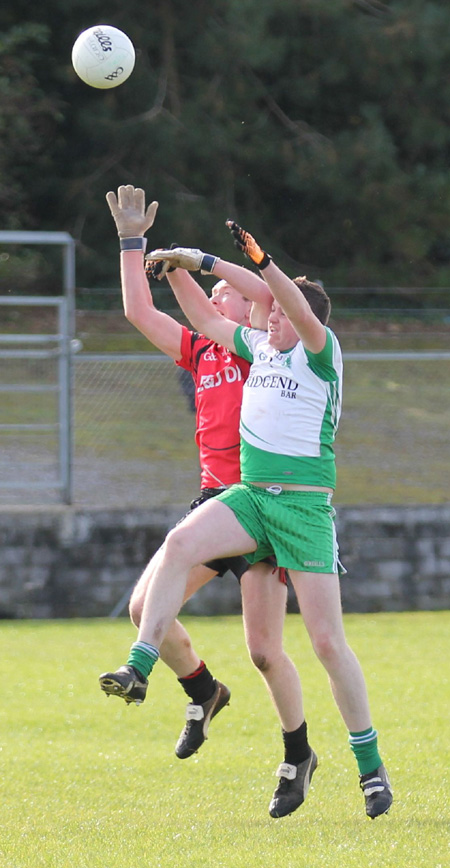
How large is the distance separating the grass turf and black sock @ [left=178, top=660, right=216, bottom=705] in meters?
0.40

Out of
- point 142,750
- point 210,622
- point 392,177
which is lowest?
point 210,622

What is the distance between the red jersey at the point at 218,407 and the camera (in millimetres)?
5508

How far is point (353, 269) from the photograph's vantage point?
24828mm

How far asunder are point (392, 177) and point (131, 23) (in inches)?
222

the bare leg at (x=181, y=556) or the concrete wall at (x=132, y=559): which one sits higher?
the bare leg at (x=181, y=556)

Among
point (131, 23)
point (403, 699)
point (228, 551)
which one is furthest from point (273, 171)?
point (228, 551)

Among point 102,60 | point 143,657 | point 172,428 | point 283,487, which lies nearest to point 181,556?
point 143,657

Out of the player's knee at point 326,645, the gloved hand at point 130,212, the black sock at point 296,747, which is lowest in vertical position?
the black sock at point 296,747

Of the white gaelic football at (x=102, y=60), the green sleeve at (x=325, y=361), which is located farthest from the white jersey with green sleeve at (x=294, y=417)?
the white gaelic football at (x=102, y=60)

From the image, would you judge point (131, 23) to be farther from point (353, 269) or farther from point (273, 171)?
point (353, 269)

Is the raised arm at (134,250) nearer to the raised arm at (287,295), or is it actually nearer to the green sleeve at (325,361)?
the raised arm at (287,295)

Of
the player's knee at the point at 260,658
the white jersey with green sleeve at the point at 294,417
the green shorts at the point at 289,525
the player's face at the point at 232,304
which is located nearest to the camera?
the green shorts at the point at 289,525

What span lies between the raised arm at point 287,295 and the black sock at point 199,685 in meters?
1.57

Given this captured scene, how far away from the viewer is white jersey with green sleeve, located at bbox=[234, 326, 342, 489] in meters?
4.96
